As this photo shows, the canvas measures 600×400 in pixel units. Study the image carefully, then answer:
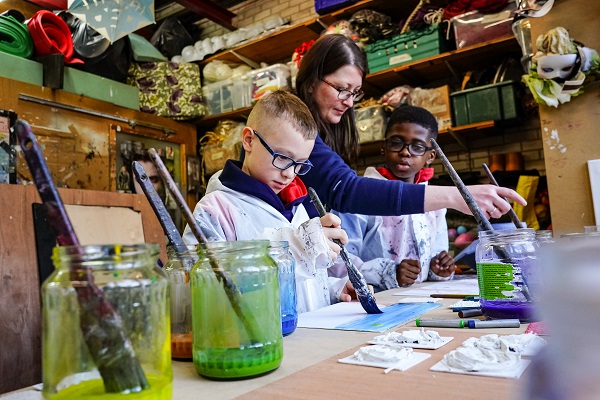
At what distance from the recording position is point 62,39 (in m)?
3.60

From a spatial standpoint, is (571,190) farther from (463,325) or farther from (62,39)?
(62,39)

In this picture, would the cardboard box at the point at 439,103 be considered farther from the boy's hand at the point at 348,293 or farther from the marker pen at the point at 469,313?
the marker pen at the point at 469,313

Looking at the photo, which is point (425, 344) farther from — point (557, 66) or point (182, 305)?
point (557, 66)

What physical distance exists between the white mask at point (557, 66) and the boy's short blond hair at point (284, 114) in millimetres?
1672

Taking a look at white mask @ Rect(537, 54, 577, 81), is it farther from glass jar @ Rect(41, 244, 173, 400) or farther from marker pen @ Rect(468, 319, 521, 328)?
glass jar @ Rect(41, 244, 173, 400)

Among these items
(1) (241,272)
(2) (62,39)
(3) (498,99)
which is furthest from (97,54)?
(1) (241,272)

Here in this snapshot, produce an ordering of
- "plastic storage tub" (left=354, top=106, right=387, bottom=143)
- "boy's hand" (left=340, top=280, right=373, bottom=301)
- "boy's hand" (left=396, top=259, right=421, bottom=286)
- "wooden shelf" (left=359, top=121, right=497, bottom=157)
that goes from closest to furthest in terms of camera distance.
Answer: "boy's hand" (left=340, top=280, right=373, bottom=301) → "boy's hand" (left=396, top=259, right=421, bottom=286) → "wooden shelf" (left=359, top=121, right=497, bottom=157) → "plastic storage tub" (left=354, top=106, right=387, bottom=143)

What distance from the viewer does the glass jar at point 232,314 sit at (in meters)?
0.61

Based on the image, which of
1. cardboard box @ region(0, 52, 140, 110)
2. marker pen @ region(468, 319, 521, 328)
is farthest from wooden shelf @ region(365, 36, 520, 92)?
marker pen @ region(468, 319, 521, 328)

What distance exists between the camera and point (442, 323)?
2.95ft

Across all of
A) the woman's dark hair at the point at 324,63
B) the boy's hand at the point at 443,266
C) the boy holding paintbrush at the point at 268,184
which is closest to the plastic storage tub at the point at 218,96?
the woman's dark hair at the point at 324,63

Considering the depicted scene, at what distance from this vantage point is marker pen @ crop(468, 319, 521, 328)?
85cm

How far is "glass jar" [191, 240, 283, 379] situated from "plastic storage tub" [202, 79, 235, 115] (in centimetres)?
388

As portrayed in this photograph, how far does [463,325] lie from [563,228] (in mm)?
1903
